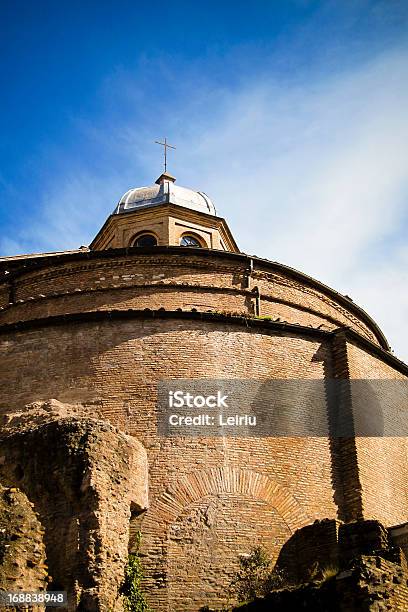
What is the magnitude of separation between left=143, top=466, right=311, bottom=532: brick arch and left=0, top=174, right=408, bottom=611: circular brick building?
2 centimetres

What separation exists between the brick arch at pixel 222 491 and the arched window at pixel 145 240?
36.5 feet

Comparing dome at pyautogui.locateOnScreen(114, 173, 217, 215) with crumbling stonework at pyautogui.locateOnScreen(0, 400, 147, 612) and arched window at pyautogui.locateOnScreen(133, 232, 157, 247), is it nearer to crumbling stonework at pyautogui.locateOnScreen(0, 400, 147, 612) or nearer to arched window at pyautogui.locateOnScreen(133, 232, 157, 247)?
arched window at pyautogui.locateOnScreen(133, 232, 157, 247)

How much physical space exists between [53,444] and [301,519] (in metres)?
4.78

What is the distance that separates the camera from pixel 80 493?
12.6 meters

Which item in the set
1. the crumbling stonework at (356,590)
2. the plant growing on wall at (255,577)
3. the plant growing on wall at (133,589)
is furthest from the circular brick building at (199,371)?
the crumbling stonework at (356,590)

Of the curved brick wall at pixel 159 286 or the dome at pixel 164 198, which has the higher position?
the dome at pixel 164 198

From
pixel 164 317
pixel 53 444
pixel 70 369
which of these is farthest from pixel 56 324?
pixel 53 444

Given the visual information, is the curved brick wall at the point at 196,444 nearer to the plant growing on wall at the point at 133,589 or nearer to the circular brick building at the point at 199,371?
the circular brick building at the point at 199,371

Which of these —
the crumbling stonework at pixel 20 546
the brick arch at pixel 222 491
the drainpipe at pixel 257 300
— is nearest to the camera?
the crumbling stonework at pixel 20 546

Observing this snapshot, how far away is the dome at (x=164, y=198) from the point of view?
25.4 metres

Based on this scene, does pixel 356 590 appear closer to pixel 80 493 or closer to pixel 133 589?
pixel 133 589

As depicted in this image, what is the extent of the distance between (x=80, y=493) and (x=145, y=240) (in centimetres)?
1309

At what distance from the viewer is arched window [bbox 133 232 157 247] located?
24.6 m

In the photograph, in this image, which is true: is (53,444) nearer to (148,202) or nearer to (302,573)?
(302,573)
